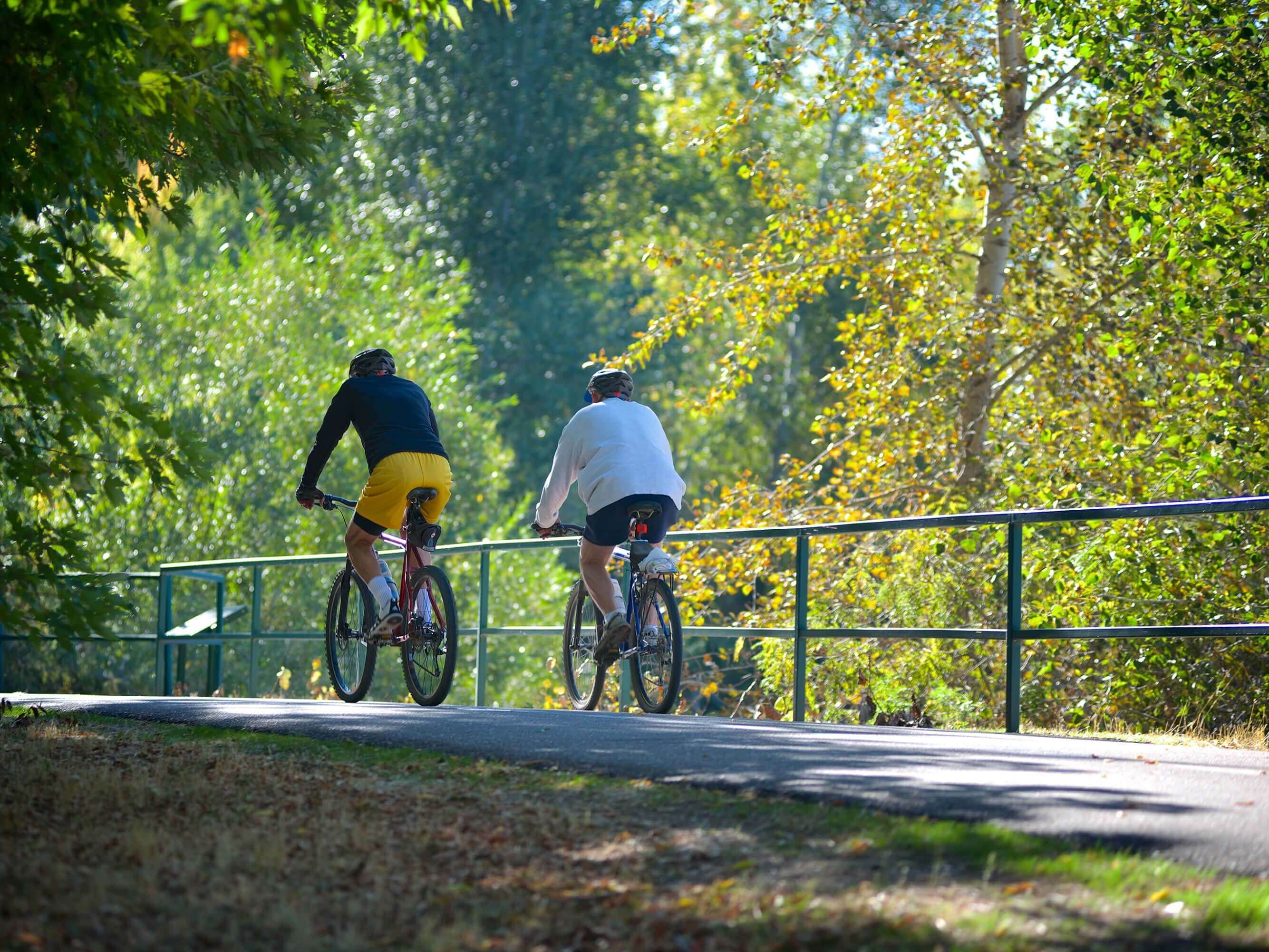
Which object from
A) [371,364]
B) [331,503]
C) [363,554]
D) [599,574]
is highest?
[371,364]

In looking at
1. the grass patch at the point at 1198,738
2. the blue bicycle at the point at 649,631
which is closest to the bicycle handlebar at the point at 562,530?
the blue bicycle at the point at 649,631

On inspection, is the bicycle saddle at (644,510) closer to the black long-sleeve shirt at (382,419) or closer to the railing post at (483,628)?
the black long-sleeve shirt at (382,419)

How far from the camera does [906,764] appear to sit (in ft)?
19.5

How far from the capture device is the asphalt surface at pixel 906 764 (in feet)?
15.3

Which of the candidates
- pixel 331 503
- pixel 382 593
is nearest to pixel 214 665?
pixel 331 503

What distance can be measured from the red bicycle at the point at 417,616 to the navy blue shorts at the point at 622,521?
2.89 feet

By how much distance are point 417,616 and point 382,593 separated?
24 cm

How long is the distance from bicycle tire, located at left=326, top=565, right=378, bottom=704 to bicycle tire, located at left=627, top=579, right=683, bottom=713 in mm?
1646

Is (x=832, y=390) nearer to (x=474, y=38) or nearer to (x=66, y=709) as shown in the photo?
(x=474, y=38)

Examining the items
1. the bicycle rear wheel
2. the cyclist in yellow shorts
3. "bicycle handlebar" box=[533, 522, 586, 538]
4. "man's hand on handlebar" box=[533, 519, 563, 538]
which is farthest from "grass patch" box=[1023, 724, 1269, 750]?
the cyclist in yellow shorts

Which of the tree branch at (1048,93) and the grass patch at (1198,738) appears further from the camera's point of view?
the tree branch at (1048,93)

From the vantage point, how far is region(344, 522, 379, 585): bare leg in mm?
9430

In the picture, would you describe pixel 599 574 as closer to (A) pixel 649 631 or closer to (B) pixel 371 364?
(A) pixel 649 631

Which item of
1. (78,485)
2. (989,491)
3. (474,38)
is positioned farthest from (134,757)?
(474,38)
